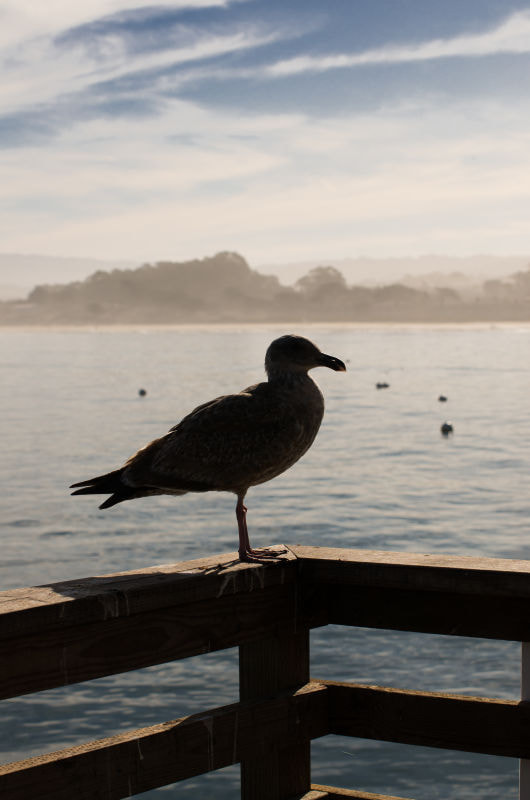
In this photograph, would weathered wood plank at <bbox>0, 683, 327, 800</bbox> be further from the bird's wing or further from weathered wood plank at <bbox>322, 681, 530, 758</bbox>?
the bird's wing

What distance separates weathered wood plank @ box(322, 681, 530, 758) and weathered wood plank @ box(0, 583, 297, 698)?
13.5 inches

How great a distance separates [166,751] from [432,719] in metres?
0.91

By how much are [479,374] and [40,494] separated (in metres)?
82.9

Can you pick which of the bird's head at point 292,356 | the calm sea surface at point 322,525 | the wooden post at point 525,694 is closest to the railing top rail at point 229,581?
the wooden post at point 525,694

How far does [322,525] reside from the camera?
100 feet

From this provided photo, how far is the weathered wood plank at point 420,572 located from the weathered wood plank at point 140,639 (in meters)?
0.16

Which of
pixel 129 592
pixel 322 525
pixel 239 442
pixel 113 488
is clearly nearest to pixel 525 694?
pixel 129 592

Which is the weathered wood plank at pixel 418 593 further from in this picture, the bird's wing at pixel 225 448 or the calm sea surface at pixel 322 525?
the calm sea surface at pixel 322 525

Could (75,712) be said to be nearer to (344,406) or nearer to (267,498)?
(267,498)

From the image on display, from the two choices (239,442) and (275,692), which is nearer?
(275,692)

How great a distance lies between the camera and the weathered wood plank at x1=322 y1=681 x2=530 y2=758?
132 inches

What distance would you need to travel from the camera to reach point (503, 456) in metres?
48.3

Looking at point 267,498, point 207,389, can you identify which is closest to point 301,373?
point 267,498

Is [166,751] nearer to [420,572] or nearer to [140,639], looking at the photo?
[140,639]
